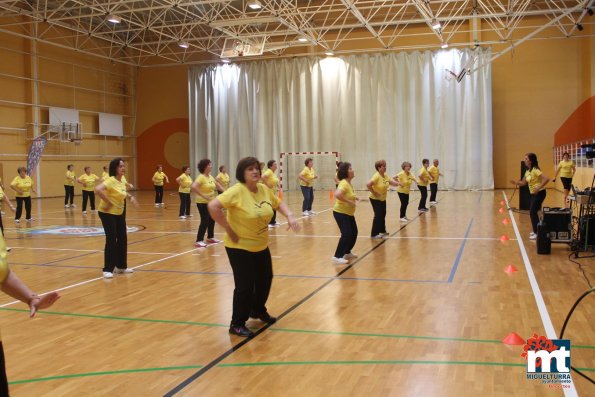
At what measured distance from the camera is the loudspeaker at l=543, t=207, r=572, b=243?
10172 mm

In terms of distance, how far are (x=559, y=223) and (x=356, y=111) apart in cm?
2230

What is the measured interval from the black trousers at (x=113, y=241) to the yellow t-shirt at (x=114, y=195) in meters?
0.08

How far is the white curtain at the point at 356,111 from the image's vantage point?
1182 inches

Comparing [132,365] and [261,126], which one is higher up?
[261,126]

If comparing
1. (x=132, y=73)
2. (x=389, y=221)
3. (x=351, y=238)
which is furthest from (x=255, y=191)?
(x=132, y=73)

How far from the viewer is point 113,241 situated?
345 inches

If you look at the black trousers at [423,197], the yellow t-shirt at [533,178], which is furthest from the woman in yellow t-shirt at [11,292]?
the black trousers at [423,197]

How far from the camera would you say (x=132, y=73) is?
3666cm

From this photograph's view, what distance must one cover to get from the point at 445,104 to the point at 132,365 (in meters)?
27.9

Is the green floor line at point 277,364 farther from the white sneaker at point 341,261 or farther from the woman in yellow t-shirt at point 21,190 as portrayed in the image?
the woman in yellow t-shirt at point 21,190

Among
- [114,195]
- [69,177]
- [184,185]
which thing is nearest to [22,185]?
[184,185]

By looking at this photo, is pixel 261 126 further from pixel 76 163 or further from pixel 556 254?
pixel 556 254

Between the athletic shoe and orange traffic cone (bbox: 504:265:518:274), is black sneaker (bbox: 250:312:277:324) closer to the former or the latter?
the athletic shoe

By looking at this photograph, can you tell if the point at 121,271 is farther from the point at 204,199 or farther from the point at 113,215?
the point at 204,199
